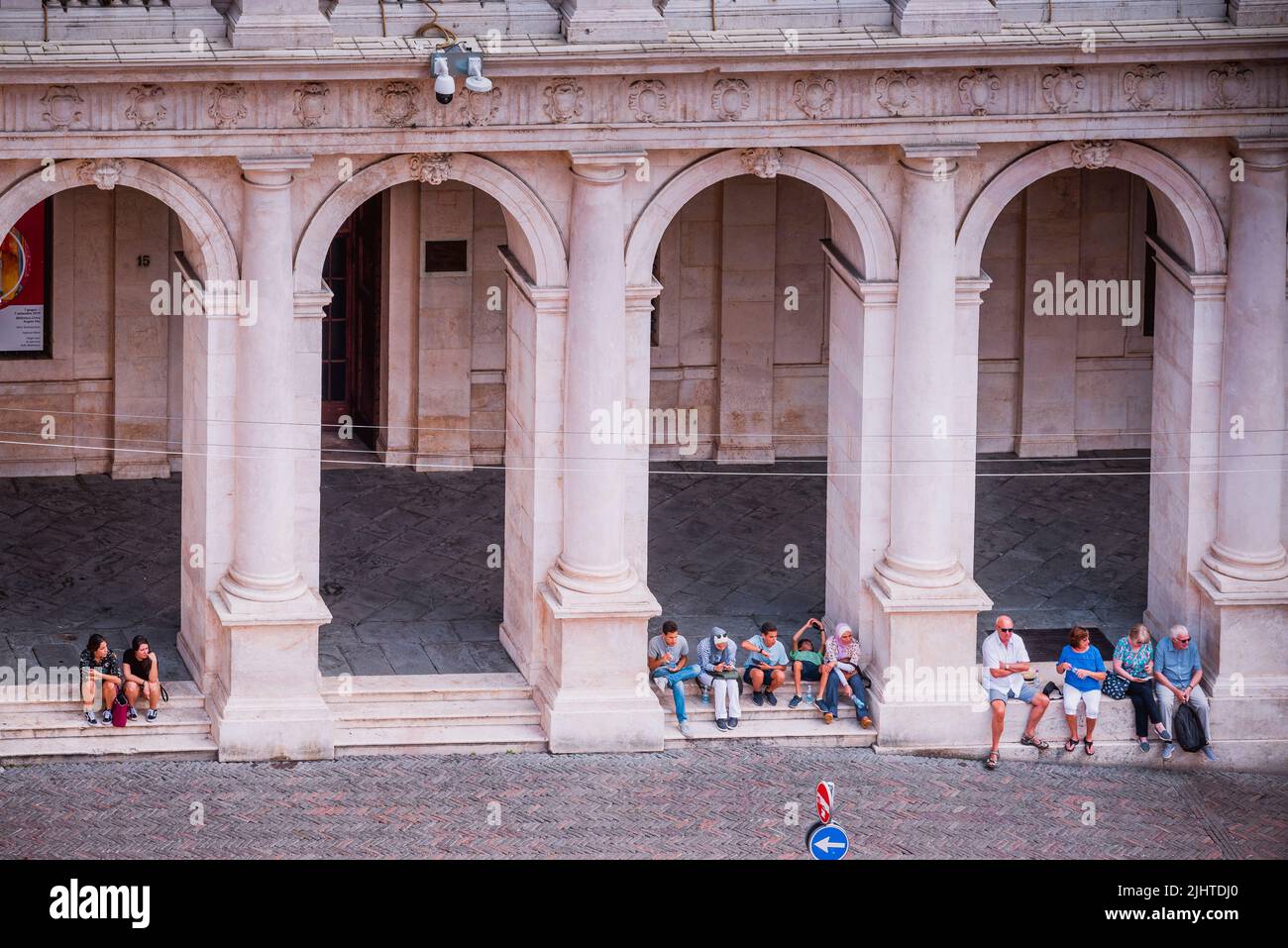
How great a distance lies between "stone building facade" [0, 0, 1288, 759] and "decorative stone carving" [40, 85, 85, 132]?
38mm

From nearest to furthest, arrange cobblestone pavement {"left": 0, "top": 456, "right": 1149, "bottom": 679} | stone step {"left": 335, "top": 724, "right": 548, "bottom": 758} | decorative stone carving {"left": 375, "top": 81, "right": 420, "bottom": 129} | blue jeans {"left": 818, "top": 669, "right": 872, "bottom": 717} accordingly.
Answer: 1. decorative stone carving {"left": 375, "top": 81, "right": 420, "bottom": 129}
2. stone step {"left": 335, "top": 724, "right": 548, "bottom": 758}
3. blue jeans {"left": 818, "top": 669, "right": 872, "bottom": 717}
4. cobblestone pavement {"left": 0, "top": 456, "right": 1149, "bottom": 679}

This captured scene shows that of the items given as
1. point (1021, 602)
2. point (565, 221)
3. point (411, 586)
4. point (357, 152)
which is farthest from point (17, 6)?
point (1021, 602)

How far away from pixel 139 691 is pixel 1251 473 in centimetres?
1556

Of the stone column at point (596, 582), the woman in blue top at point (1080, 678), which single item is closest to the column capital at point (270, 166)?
the stone column at point (596, 582)

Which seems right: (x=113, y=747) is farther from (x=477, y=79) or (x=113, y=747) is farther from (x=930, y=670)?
(x=930, y=670)

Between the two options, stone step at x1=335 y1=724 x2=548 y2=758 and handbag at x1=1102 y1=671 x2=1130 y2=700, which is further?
handbag at x1=1102 y1=671 x2=1130 y2=700

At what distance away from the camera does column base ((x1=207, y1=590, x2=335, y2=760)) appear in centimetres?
4709

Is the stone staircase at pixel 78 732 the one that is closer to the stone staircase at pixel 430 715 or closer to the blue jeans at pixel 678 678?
the stone staircase at pixel 430 715

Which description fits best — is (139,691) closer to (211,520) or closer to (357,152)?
(211,520)

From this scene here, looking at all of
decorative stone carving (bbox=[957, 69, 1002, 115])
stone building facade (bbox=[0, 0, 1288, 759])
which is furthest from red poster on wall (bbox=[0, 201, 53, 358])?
decorative stone carving (bbox=[957, 69, 1002, 115])

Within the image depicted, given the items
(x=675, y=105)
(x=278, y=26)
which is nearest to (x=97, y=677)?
(x=278, y=26)

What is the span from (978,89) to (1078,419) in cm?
1264

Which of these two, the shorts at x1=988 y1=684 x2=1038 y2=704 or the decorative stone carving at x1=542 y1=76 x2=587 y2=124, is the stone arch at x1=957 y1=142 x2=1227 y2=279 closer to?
the decorative stone carving at x1=542 y1=76 x2=587 y2=124

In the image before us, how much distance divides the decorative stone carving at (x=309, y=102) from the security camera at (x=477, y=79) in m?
1.90
